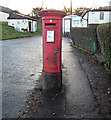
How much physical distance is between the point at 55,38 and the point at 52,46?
20 centimetres

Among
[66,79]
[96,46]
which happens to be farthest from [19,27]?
[66,79]

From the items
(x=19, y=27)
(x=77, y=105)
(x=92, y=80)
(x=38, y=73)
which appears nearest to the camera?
(x=77, y=105)

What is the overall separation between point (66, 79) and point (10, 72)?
7.10 feet

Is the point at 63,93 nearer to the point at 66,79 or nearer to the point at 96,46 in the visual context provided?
the point at 66,79

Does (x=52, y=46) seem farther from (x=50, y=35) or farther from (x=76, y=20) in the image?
(x=76, y=20)

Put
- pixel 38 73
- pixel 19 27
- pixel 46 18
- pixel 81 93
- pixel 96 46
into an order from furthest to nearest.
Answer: pixel 19 27
pixel 96 46
pixel 38 73
pixel 81 93
pixel 46 18

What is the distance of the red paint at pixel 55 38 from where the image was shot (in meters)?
3.67

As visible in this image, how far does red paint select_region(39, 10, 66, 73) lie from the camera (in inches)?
145

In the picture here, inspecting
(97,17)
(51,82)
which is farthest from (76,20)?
(51,82)

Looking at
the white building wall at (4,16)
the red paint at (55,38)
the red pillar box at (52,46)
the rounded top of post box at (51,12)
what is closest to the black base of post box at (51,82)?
the red pillar box at (52,46)

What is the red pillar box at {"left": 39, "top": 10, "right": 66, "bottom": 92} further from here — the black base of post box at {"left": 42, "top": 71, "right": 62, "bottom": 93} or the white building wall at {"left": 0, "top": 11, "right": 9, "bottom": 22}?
the white building wall at {"left": 0, "top": 11, "right": 9, "bottom": 22}

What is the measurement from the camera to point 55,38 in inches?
150

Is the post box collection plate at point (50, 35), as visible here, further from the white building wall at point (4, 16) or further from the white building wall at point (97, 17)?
the white building wall at point (4, 16)

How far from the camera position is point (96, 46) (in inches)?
320
